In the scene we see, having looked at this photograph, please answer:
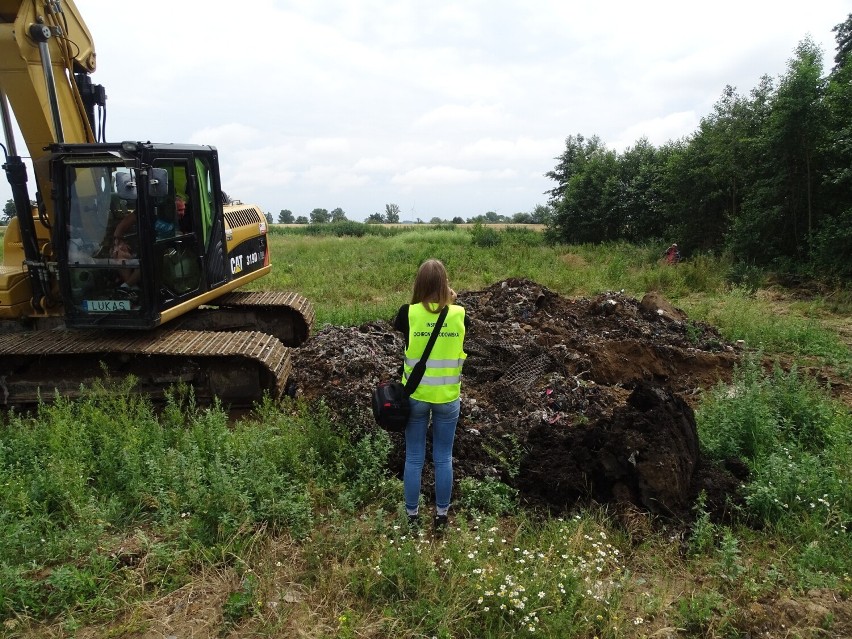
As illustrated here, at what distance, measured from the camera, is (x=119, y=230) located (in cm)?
560

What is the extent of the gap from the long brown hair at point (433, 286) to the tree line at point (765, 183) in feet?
39.7

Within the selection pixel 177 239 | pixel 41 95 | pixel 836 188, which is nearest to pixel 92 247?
pixel 177 239

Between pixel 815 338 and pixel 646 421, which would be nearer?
pixel 646 421

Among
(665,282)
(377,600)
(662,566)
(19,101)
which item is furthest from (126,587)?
(665,282)

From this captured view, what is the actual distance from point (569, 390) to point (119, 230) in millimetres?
4617

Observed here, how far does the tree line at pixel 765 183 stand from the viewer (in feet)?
42.6

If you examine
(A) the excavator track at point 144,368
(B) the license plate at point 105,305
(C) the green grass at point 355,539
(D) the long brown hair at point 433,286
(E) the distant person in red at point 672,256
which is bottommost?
(C) the green grass at point 355,539

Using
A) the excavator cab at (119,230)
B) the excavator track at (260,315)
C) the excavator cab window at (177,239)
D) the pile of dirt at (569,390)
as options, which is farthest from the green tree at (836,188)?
the excavator cab at (119,230)

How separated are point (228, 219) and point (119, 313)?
221 centimetres

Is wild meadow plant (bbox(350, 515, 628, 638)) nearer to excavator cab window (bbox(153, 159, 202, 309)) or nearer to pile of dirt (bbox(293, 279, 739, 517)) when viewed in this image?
pile of dirt (bbox(293, 279, 739, 517))

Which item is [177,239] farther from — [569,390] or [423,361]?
[569,390]

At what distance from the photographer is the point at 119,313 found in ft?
18.9

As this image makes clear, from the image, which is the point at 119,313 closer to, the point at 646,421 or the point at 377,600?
the point at 377,600

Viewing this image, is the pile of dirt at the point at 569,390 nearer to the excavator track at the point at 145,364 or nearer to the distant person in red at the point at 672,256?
the excavator track at the point at 145,364
